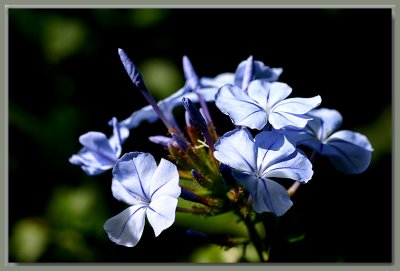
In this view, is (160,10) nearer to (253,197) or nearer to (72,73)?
(72,73)

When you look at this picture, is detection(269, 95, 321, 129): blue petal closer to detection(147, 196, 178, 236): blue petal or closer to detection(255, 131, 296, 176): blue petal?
detection(255, 131, 296, 176): blue petal

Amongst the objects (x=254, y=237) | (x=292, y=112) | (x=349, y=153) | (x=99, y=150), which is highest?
(x=292, y=112)

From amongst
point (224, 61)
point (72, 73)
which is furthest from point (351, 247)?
point (72, 73)

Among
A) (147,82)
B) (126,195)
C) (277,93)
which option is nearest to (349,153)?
(277,93)

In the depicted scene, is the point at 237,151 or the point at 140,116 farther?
the point at 140,116

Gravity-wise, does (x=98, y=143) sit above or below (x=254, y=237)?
above

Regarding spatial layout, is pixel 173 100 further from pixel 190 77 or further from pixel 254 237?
pixel 254 237

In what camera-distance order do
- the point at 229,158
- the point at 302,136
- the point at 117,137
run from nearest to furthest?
the point at 229,158 < the point at 302,136 < the point at 117,137
